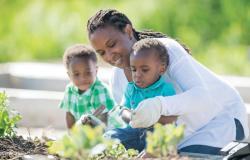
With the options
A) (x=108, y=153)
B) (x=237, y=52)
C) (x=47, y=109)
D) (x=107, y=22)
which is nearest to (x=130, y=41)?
(x=107, y=22)

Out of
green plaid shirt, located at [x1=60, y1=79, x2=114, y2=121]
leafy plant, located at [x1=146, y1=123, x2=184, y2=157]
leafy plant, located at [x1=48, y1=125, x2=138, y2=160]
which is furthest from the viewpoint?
green plaid shirt, located at [x1=60, y1=79, x2=114, y2=121]

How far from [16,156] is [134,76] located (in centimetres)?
67

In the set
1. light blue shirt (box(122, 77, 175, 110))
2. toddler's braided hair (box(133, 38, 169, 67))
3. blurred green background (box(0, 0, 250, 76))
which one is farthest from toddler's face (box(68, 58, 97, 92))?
→ blurred green background (box(0, 0, 250, 76))

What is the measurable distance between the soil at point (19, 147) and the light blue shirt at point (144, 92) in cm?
48

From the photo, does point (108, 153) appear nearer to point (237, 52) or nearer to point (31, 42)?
point (237, 52)

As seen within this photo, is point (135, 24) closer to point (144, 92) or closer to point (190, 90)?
point (144, 92)

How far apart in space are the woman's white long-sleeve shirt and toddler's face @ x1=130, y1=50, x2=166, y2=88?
3.9 inches

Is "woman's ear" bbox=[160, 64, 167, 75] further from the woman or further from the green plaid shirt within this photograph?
the green plaid shirt

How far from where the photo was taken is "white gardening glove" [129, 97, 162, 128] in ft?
13.1

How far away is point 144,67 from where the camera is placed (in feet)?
13.7

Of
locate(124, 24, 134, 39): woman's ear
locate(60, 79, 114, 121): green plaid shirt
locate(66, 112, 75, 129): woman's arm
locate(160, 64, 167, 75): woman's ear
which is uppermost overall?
locate(124, 24, 134, 39): woman's ear

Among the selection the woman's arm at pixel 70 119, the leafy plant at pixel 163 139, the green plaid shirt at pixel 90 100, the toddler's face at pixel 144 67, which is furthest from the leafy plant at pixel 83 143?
the woman's arm at pixel 70 119

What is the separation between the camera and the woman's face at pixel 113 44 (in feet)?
14.4

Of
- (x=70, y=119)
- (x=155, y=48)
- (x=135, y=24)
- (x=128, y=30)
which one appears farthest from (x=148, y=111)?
(x=135, y=24)
